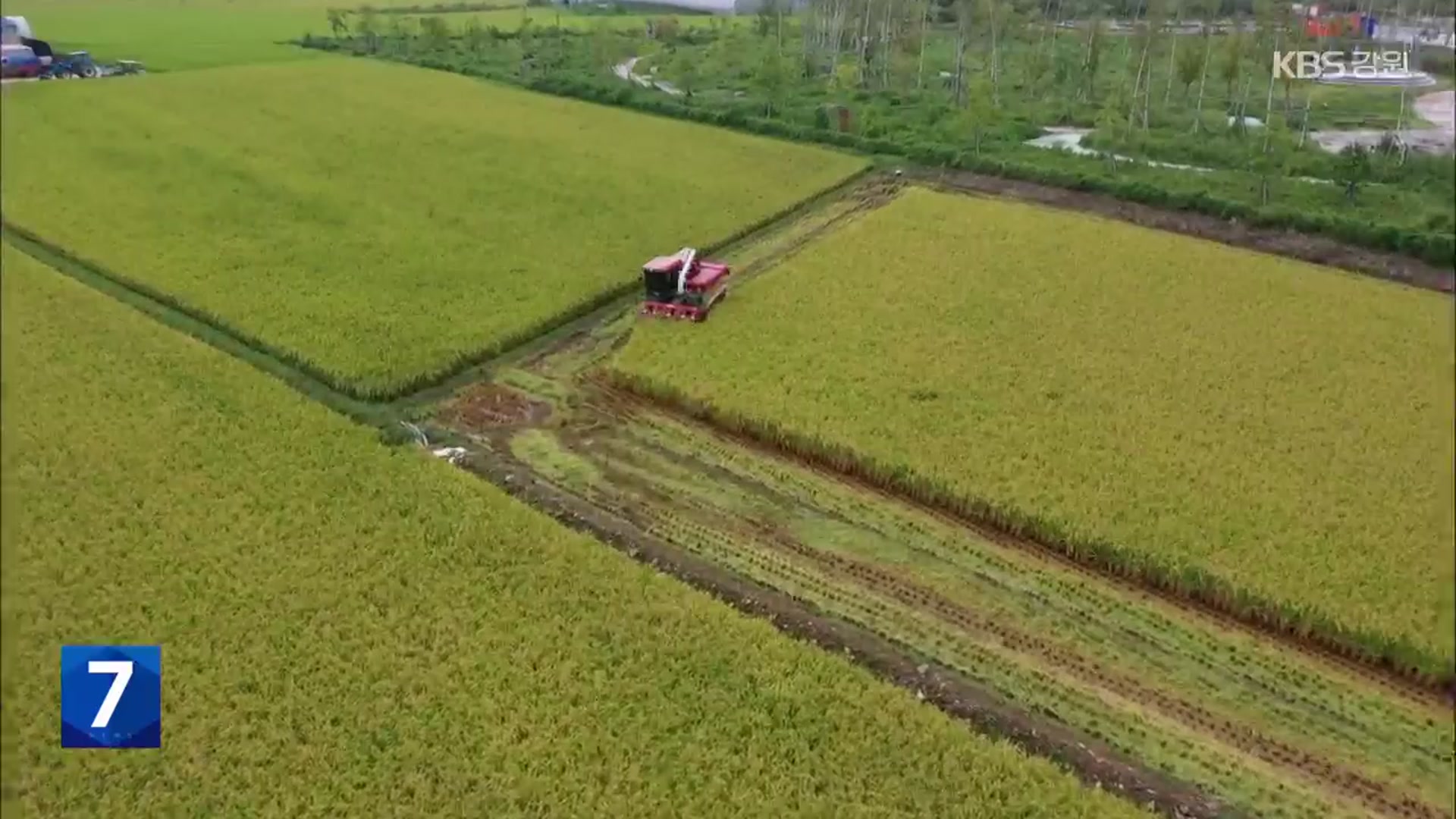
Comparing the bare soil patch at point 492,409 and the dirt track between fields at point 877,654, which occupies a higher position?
the bare soil patch at point 492,409

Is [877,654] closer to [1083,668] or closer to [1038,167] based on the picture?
[1083,668]

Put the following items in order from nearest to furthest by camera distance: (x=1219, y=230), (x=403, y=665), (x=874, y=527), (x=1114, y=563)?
(x=403, y=665) → (x=1114, y=563) → (x=874, y=527) → (x=1219, y=230)

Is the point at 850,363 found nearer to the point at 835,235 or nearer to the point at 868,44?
the point at 835,235

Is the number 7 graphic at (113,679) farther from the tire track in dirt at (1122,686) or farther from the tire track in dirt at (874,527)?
the tire track in dirt at (1122,686)

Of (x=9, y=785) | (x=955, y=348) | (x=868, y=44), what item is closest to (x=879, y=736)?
(x=9, y=785)

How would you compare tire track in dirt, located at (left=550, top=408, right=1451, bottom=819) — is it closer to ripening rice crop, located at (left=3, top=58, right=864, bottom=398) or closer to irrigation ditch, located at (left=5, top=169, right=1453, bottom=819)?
irrigation ditch, located at (left=5, top=169, right=1453, bottom=819)

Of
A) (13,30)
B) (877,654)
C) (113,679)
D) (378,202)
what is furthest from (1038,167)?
(13,30)

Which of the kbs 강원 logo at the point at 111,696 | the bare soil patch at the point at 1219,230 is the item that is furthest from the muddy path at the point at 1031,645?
the bare soil patch at the point at 1219,230

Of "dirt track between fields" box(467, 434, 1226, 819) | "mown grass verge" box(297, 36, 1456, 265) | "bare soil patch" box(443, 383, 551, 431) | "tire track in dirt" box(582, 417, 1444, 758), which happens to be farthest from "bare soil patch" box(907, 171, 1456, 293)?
"bare soil patch" box(443, 383, 551, 431)
